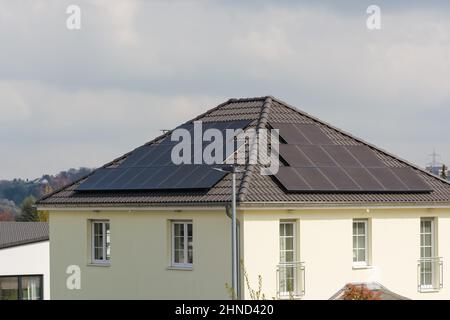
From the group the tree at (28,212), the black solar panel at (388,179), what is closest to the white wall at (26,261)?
the black solar panel at (388,179)

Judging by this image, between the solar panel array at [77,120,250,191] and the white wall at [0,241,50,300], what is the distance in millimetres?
18719

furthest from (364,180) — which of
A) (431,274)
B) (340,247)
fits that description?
(431,274)

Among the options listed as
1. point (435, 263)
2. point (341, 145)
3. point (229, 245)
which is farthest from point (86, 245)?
point (435, 263)

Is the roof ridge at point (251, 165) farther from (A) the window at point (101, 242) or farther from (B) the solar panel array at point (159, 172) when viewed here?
(A) the window at point (101, 242)

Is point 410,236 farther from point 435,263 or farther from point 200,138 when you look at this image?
point 200,138

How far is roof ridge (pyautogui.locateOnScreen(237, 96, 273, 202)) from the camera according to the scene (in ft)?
93.6

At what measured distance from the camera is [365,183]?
32250 mm

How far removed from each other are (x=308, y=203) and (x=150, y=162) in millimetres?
6695

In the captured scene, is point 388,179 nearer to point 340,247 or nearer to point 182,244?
point 340,247

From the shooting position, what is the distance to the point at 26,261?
53.9 meters

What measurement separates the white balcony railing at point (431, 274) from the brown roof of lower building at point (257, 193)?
183 cm

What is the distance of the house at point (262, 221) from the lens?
2944 centimetres

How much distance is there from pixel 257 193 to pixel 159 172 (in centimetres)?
501

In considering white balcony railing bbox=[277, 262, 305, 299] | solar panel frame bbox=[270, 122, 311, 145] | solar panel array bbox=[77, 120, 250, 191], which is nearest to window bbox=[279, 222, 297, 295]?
white balcony railing bbox=[277, 262, 305, 299]
